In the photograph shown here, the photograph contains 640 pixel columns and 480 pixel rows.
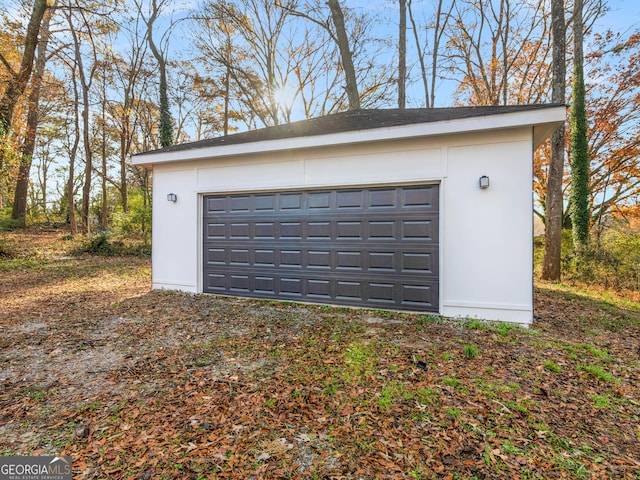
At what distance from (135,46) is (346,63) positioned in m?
10.7

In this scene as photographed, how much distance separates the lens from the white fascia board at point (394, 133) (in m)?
4.31

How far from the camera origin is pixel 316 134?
538 cm

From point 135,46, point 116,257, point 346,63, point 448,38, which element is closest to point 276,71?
point 346,63

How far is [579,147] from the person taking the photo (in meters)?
9.39

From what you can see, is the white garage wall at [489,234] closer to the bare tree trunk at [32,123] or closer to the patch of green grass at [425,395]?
the patch of green grass at [425,395]

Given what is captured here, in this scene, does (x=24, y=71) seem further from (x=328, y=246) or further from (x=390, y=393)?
(x=390, y=393)

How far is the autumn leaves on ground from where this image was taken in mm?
2029

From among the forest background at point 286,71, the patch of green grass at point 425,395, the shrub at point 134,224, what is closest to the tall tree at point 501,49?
the forest background at point 286,71

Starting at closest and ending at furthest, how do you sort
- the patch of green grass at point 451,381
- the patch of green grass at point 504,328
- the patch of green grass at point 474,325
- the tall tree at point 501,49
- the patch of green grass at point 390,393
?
the patch of green grass at point 390,393 < the patch of green grass at point 451,381 < the patch of green grass at point 504,328 < the patch of green grass at point 474,325 < the tall tree at point 501,49

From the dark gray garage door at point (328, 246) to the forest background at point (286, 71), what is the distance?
286 inches

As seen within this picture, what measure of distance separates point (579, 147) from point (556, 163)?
225cm

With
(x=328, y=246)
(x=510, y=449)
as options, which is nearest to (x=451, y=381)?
(x=510, y=449)

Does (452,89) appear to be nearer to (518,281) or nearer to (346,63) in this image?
(346,63)

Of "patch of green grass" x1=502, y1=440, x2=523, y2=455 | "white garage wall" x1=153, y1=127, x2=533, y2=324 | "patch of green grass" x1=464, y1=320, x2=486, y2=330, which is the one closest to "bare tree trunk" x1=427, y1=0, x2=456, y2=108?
"white garage wall" x1=153, y1=127, x2=533, y2=324
